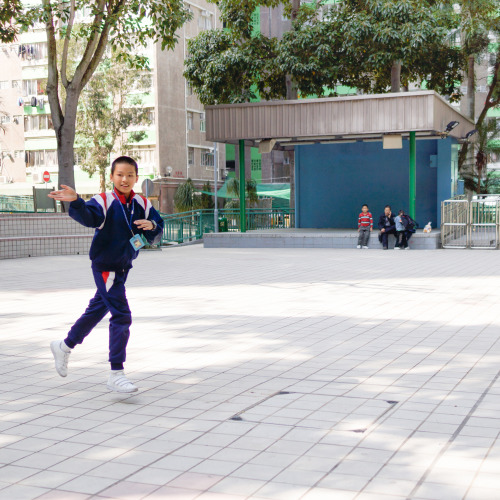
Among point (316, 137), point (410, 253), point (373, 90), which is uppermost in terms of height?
point (373, 90)

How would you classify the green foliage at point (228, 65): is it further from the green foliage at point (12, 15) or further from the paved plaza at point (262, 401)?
the paved plaza at point (262, 401)

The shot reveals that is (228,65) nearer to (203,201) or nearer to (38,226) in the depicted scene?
(38,226)

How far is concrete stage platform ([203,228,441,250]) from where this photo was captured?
2069 cm

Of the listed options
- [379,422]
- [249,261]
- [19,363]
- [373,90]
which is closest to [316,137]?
[249,261]

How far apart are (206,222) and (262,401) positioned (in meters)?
22.9

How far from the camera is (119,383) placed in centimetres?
488

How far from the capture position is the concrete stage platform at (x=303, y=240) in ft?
Result: 67.9

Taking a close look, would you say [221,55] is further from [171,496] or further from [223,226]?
[171,496]

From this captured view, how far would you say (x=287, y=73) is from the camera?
2741cm

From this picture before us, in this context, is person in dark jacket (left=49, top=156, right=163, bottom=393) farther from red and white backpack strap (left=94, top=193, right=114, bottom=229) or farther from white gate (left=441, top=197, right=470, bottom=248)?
white gate (left=441, top=197, right=470, bottom=248)

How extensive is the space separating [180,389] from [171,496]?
196 centimetres

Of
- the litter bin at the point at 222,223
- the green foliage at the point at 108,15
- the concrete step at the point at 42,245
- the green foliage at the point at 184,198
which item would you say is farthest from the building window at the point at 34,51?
the concrete step at the point at 42,245

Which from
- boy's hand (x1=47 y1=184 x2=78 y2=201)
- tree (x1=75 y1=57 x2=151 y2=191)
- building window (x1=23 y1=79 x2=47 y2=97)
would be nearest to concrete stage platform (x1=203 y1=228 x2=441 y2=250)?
boy's hand (x1=47 y1=184 x2=78 y2=201)

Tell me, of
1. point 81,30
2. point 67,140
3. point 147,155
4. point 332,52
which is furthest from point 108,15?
point 147,155
